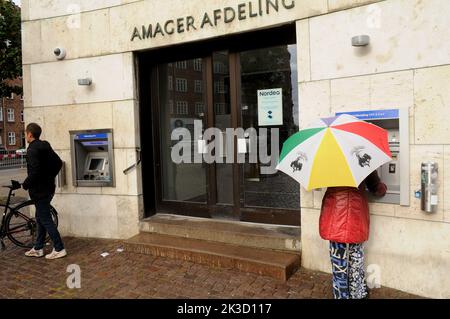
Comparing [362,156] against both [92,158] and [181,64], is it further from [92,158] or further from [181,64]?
[92,158]

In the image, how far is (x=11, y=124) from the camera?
50344 millimetres

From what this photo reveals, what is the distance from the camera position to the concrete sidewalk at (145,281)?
Result: 14.0 feet

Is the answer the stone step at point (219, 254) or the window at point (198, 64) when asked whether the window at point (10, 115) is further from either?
the stone step at point (219, 254)

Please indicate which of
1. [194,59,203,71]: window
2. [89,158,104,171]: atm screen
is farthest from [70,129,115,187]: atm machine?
[194,59,203,71]: window

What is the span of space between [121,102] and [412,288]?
4819 mm

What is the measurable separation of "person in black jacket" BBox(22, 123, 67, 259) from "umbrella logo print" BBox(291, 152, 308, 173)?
3539mm

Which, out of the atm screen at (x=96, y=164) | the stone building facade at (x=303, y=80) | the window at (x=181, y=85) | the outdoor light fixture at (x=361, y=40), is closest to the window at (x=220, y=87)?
the window at (x=181, y=85)

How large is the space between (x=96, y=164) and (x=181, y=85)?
2.01 meters

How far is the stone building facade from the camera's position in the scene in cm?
399

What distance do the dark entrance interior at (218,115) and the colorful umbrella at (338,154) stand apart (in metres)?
1.99

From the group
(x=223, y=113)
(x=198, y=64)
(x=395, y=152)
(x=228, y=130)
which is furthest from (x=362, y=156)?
(x=198, y=64)

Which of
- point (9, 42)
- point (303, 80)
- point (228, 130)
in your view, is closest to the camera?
point (303, 80)
